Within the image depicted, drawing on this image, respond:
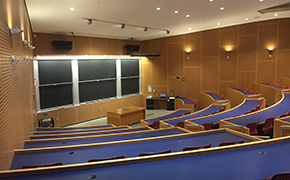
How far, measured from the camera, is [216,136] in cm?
391

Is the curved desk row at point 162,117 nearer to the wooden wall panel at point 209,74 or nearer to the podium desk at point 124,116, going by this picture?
the podium desk at point 124,116

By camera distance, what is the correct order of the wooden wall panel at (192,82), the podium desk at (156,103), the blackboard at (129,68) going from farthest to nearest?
the podium desk at (156,103), the blackboard at (129,68), the wooden wall panel at (192,82)

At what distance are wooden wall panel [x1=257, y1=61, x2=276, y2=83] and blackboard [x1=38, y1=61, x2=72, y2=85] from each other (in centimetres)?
1000

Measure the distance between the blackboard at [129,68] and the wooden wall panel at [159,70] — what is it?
110 cm

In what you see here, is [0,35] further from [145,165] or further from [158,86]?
[158,86]

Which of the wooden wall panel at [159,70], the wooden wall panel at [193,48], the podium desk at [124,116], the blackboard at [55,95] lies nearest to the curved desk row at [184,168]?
the podium desk at [124,116]

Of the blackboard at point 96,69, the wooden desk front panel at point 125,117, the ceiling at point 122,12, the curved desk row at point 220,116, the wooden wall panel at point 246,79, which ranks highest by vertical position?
Answer: the ceiling at point 122,12

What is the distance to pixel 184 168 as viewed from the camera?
237cm

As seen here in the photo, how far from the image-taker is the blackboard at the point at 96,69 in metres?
11.7

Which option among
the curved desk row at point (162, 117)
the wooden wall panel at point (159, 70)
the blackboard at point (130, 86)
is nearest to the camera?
the curved desk row at point (162, 117)

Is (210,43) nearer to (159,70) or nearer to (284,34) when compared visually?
(159,70)

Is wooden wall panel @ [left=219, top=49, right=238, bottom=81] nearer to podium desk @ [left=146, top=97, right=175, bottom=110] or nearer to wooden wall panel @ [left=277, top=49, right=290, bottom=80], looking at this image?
wooden wall panel @ [left=277, top=49, right=290, bottom=80]

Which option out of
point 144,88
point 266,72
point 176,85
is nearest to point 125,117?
point 144,88

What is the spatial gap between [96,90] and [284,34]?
33.8ft
